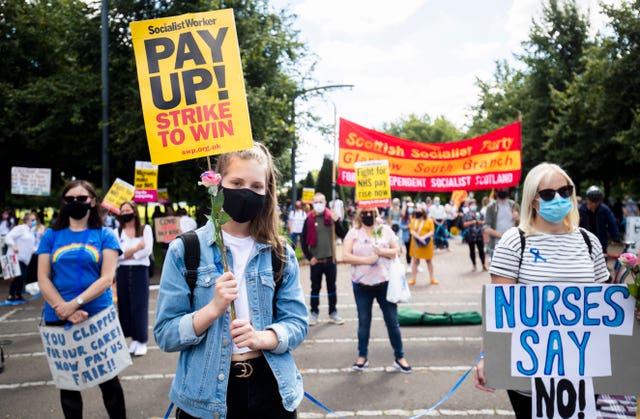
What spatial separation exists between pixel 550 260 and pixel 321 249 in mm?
5750

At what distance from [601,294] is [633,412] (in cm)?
162

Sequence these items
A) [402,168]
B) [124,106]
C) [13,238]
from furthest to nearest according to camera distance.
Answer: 1. [124,106]
2. [13,238]
3. [402,168]

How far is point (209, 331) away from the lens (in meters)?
2.17

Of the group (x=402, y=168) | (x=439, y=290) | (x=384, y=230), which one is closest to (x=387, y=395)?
(x=384, y=230)

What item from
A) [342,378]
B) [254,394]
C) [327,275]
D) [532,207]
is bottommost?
[342,378]

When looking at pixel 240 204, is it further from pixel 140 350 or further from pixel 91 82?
pixel 91 82

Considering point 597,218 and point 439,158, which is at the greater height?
point 439,158

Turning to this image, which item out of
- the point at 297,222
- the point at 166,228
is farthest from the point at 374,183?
the point at 297,222

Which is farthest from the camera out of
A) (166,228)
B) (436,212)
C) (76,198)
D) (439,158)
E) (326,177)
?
(326,177)

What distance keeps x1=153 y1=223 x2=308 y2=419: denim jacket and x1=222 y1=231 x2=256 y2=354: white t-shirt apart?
0.02 m

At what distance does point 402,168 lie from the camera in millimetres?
9367

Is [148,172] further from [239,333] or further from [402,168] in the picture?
[239,333]

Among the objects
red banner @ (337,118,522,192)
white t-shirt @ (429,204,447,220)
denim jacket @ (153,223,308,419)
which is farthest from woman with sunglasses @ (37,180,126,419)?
white t-shirt @ (429,204,447,220)

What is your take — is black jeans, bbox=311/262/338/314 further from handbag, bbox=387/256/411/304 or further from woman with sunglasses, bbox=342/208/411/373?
handbag, bbox=387/256/411/304
